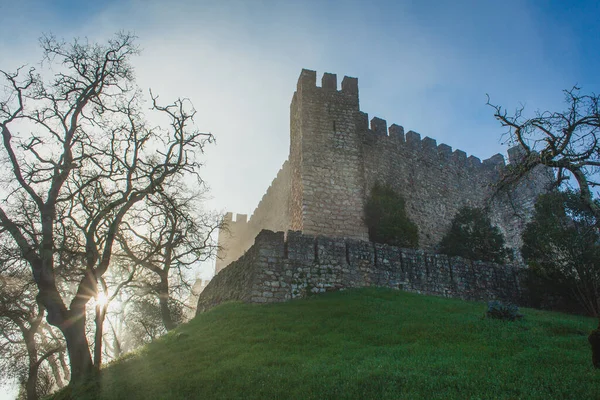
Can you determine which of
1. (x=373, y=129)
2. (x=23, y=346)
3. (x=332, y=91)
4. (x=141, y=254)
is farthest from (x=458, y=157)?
(x=23, y=346)

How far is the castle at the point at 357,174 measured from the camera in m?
18.5

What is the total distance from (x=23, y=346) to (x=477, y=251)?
22.6 m

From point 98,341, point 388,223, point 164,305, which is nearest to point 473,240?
point 388,223

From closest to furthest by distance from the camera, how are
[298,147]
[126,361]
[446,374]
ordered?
[446,374]
[126,361]
[298,147]

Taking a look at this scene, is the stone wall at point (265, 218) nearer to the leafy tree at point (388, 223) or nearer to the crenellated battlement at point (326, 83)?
the leafy tree at point (388, 223)

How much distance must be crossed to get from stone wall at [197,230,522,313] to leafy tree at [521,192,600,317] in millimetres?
1439

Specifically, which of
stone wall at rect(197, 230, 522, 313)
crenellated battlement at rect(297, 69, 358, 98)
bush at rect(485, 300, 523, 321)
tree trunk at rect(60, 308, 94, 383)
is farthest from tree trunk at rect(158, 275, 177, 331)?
bush at rect(485, 300, 523, 321)

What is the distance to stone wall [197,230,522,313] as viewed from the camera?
13086mm

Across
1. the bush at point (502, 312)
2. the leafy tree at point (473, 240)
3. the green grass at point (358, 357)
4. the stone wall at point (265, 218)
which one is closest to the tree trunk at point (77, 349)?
the green grass at point (358, 357)

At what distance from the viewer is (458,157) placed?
89.6 ft

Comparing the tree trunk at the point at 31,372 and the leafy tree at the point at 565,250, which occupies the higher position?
the leafy tree at the point at 565,250

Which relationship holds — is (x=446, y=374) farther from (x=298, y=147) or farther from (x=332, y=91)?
(x=332, y=91)

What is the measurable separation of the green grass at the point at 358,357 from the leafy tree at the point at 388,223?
21.2ft

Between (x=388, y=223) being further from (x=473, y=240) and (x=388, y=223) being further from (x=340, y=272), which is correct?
(x=340, y=272)
